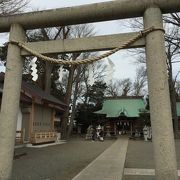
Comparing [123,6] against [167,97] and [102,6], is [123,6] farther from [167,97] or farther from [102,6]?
[167,97]

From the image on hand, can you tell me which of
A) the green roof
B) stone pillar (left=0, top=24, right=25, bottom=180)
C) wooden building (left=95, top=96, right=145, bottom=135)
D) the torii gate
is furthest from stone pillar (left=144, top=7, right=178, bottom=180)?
the green roof

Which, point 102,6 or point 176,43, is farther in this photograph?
point 176,43

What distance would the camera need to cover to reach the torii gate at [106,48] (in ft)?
17.3

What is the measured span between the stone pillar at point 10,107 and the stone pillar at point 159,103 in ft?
8.92

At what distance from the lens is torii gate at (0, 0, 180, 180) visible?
5.28 m

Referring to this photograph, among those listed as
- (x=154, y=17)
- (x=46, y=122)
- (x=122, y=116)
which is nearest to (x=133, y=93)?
(x=122, y=116)

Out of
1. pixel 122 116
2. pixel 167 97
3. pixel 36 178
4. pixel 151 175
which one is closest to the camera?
pixel 167 97

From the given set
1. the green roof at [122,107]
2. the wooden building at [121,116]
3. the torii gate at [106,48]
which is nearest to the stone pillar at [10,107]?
the torii gate at [106,48]

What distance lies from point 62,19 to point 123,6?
4.20 ft

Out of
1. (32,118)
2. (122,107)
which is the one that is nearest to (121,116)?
(122,107)

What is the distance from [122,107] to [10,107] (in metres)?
36.7

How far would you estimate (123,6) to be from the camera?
5855 millimetres

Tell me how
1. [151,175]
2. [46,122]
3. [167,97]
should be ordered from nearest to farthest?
[167,97], [151,175], [46,122]

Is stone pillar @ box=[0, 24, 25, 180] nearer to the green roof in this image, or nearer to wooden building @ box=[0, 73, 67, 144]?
wooden building @ box=[0, 73, 67, 144]
